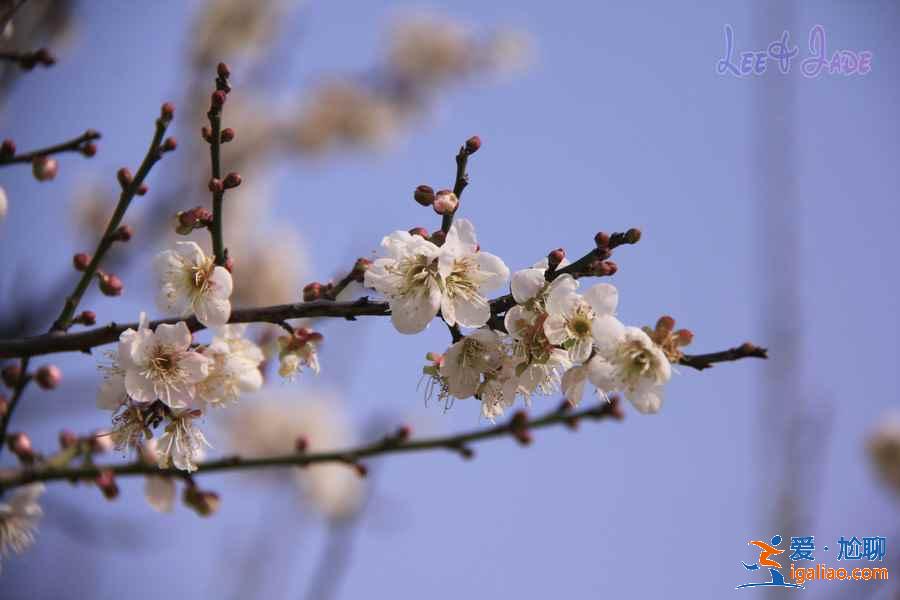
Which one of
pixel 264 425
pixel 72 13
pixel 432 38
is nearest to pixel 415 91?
pixel 432 38

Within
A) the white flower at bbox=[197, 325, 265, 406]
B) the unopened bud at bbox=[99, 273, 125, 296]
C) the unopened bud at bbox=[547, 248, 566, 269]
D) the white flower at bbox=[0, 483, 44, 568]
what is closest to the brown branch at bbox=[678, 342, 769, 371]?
the unopened bud at bbox=[547, 248, 566, 269]

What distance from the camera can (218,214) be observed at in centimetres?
138

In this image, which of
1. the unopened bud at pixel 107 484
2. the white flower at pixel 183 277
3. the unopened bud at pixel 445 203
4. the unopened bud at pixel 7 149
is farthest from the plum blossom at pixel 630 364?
the unopened bud at pixel 7 149

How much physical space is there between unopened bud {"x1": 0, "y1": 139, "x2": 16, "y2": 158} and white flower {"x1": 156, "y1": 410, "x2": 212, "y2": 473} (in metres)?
0.80

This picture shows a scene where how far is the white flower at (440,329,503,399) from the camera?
4.48ft

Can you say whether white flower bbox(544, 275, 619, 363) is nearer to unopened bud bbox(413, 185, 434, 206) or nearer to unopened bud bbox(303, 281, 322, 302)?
unopened bud bbox(413, 185, 434, 206)

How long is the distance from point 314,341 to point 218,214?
1.06 ft

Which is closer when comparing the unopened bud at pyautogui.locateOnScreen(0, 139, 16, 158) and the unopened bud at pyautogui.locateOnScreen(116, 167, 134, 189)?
the unopened bud at pyautogui.locateOnScreen(116, 167, 134, 189)

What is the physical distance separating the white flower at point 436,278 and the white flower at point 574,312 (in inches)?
4.5

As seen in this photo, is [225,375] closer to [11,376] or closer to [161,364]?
[161,364]

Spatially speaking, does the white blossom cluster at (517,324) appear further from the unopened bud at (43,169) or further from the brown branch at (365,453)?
the unopened bud at (43,169)

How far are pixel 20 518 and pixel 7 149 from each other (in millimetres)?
862

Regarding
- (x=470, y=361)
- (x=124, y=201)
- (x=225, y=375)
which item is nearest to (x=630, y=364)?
(x=470, y=361)

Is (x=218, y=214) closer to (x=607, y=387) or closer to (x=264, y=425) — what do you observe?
(x=607, y=387)
